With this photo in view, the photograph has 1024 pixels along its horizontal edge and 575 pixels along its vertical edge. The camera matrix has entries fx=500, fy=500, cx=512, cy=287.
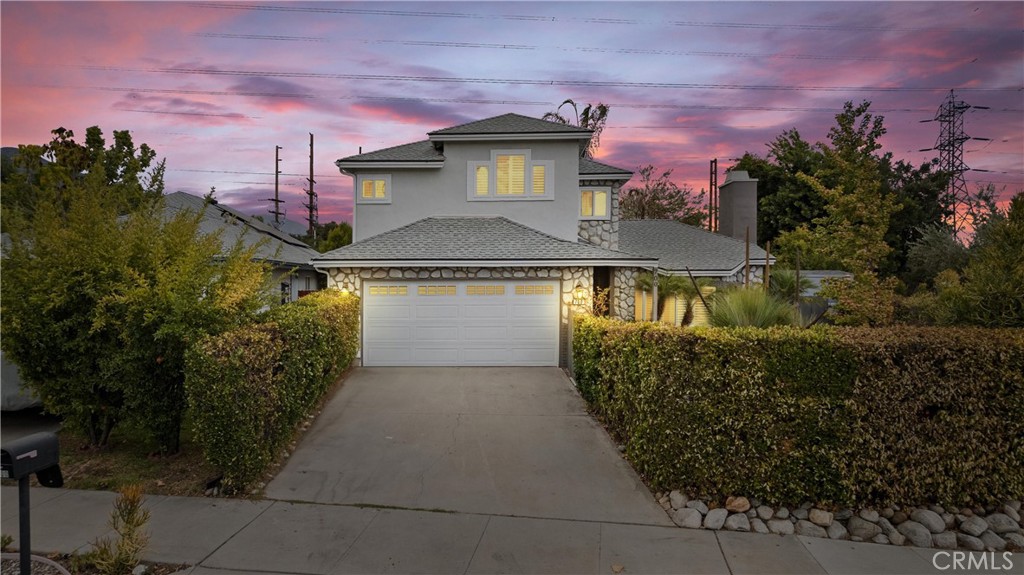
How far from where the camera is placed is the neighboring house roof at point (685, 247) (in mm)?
17031

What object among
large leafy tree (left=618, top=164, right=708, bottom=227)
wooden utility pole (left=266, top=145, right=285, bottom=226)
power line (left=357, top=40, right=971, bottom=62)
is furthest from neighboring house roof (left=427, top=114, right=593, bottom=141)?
wooden utility pole (left=266, top=145, right=285, bottom=226)

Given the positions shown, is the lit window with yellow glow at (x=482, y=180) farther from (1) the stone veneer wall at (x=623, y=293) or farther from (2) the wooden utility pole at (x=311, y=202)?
(2) the wooden utility pole at (x=311, y=202)

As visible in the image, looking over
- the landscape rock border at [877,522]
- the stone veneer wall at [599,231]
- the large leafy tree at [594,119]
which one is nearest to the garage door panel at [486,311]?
the stone veneer wall at [599,231]

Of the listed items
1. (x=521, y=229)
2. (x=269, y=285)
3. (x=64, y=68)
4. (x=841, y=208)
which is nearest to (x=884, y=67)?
(x=841, y=208)

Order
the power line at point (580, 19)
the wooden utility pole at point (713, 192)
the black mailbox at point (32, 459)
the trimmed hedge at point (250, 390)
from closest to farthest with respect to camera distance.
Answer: the black mailbox at point (32, 459)
the trimmed hedge at point (250, 390)
the power line at point (580, 19)
the wooden utility pole at point (713, 192)

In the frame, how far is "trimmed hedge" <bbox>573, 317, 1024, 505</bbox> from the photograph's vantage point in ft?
17.5

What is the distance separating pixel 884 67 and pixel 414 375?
14.6m

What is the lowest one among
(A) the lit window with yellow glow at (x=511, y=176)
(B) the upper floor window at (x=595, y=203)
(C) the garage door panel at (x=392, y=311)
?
(C) the garage door panel at (x=392, y=311)

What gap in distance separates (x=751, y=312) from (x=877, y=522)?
2.74 meters

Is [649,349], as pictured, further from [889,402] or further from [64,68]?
[64,68]

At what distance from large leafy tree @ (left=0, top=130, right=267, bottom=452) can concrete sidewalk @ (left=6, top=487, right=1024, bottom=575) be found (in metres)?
1.39

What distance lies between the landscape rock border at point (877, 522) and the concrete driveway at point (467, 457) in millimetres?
594

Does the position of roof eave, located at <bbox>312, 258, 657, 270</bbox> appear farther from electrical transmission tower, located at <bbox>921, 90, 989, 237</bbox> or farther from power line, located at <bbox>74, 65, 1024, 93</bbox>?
electrical transmission tower, located at <bbox>921, 90, 989, 237</bbox>

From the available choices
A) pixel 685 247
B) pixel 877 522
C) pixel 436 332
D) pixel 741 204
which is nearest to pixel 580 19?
pixel 436 332
